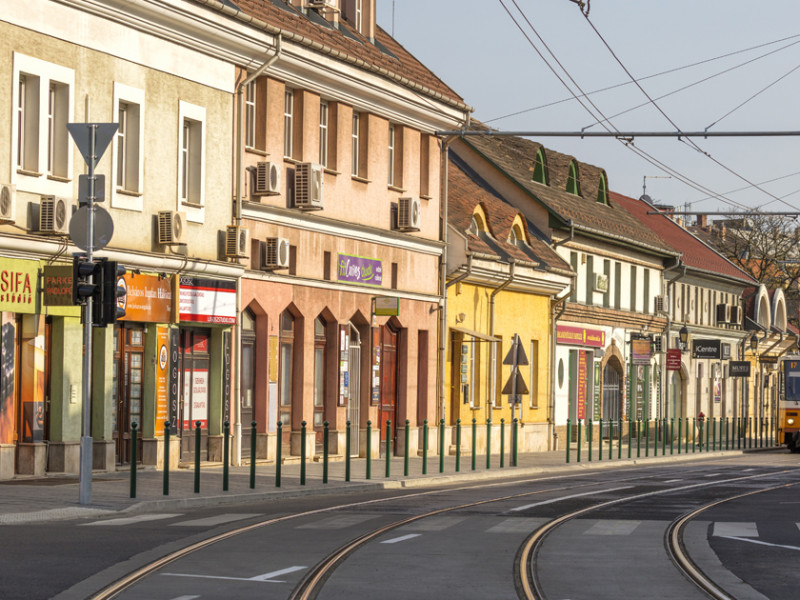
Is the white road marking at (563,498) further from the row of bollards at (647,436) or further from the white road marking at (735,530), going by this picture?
the row of bollards at (647,436)

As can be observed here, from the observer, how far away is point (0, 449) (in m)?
22.6

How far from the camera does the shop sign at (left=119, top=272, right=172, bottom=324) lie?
83.6ft

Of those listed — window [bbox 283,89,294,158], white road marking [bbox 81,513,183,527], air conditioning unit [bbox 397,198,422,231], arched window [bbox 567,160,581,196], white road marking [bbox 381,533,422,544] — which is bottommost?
white road marking [bbox 81,513,183,527]

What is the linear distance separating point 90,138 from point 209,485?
627cm

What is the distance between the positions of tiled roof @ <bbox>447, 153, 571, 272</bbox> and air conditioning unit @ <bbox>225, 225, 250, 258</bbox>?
1150 centimetres

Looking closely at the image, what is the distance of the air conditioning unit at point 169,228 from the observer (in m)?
26.3

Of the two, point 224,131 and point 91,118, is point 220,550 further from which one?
point 224,131

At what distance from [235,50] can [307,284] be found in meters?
5.23

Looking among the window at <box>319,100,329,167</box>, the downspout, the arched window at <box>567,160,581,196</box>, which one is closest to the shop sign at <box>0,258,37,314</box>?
the downspout

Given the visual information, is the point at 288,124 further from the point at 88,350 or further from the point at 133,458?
the point at 88,350

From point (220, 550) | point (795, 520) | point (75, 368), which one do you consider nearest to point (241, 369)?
point (75, 368)

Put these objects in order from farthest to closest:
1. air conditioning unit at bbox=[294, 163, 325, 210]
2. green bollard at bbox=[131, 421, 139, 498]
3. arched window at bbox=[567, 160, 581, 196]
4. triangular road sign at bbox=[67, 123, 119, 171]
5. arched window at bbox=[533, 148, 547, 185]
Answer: arched window at bbox=[567, 160, 581, 196] < arched window at bbox=[533, 148, 547, 185] < air conditioning unit at bbox=[294, 163, 325, 210] < green bollard at bbox=[131, 421, 139, 498] < triangular road sign at bbox=[67, 123, 119, 171]

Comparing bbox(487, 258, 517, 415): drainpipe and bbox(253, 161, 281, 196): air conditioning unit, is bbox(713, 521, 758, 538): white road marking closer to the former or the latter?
bbox(253, 161, 281, 196): air conditioning unit

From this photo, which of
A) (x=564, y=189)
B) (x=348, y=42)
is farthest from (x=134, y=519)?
(x=564, y=189)
